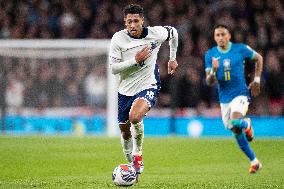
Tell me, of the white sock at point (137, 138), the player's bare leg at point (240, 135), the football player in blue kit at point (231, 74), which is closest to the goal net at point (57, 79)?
the football player in blue kit at point (231, 74)

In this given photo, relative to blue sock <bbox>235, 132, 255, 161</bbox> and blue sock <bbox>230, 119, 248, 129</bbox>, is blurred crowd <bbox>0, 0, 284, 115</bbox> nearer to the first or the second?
blue sock <bbox>230, 119, 248, 129</bbox>

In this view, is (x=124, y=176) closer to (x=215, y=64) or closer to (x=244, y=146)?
(x=215, y=64)

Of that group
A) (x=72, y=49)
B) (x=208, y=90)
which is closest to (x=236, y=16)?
(x=208, y=90)

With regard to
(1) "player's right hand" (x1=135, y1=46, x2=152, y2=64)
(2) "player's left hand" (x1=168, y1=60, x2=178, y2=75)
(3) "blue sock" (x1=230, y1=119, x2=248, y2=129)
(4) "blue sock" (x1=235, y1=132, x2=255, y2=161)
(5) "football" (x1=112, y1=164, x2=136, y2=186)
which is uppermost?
(1) "player's right hand" (x1=135, y1=46, x2=152, y2=64)

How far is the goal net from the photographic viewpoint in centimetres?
2152

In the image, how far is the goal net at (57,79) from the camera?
70.6 ft

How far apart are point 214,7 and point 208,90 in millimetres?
3828

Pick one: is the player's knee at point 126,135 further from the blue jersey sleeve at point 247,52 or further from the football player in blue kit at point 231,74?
the blue jersey sleeve at point 247,52

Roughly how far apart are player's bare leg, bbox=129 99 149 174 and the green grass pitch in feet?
0.84

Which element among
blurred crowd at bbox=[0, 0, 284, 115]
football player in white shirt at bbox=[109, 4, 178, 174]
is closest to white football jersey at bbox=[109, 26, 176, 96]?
football player in white shirt at bbox=[109, 4, 178, 174]

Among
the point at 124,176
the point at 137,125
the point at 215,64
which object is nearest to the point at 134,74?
the point at 137,125

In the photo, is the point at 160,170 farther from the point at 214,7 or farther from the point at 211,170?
the point at 214,7

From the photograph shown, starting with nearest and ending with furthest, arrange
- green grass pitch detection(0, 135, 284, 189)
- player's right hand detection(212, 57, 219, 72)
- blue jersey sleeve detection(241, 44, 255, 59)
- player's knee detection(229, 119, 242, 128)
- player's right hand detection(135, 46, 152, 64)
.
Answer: player's right hand detection(135, 46, 152, 64), green grass pitch detection(0, 135, 284, 189), player's right hand detection(212, 57, 219, 72), player's knee detection(229, 119, 242, 128), blue jersey sleeve detection(241, 44, 255, 59)

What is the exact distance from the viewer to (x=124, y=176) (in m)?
9.41
